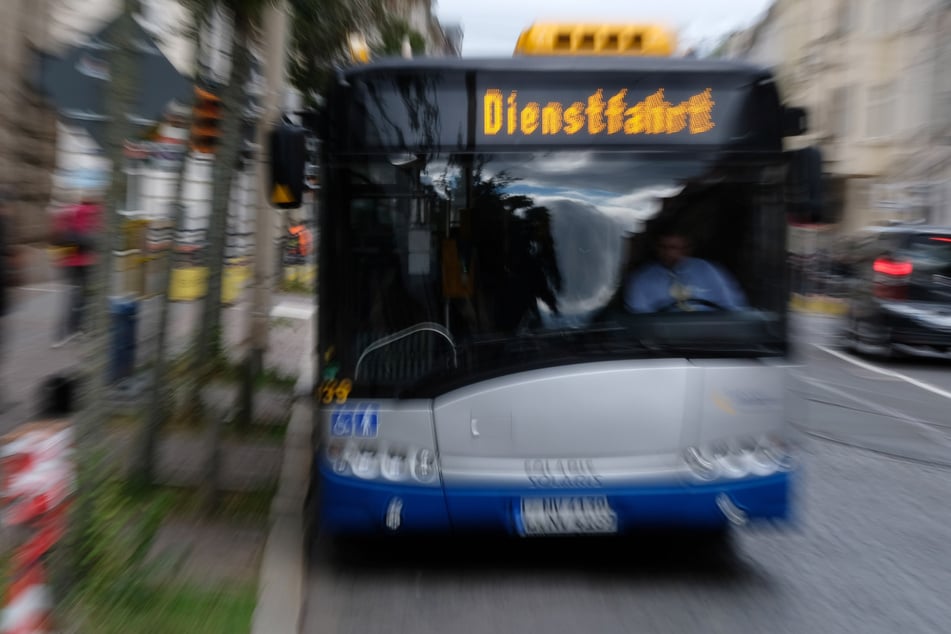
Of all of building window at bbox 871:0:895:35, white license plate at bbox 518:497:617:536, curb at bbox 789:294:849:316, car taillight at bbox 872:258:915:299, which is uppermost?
building window at bbox 871:0:895:35

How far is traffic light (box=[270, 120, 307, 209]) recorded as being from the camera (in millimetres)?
6164

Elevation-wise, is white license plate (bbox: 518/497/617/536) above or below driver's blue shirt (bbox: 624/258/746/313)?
below

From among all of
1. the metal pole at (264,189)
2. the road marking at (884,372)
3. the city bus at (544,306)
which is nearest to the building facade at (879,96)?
the road marking at (884,372)

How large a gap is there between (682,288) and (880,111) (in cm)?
3504

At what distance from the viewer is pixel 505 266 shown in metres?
6.19

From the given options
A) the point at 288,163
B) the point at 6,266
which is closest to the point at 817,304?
the point at 6,266

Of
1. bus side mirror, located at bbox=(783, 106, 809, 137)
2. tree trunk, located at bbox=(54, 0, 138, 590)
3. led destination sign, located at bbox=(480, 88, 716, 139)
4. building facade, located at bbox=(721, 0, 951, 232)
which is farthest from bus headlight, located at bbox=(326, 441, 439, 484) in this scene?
building facade, located at bbox=(721, 0, 951, 232)

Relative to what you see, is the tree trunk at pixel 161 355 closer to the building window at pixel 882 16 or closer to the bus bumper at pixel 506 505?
the bus bumper at pixel 506 505

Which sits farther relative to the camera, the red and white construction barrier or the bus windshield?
the bus windshield

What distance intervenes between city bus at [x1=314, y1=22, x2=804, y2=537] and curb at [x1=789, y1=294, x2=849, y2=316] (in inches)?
1071

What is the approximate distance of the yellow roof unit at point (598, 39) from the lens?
7.17 m

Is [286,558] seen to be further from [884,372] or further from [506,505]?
[884,372]

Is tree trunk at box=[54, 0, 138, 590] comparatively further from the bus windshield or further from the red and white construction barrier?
the bus windshield

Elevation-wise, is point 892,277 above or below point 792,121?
below
